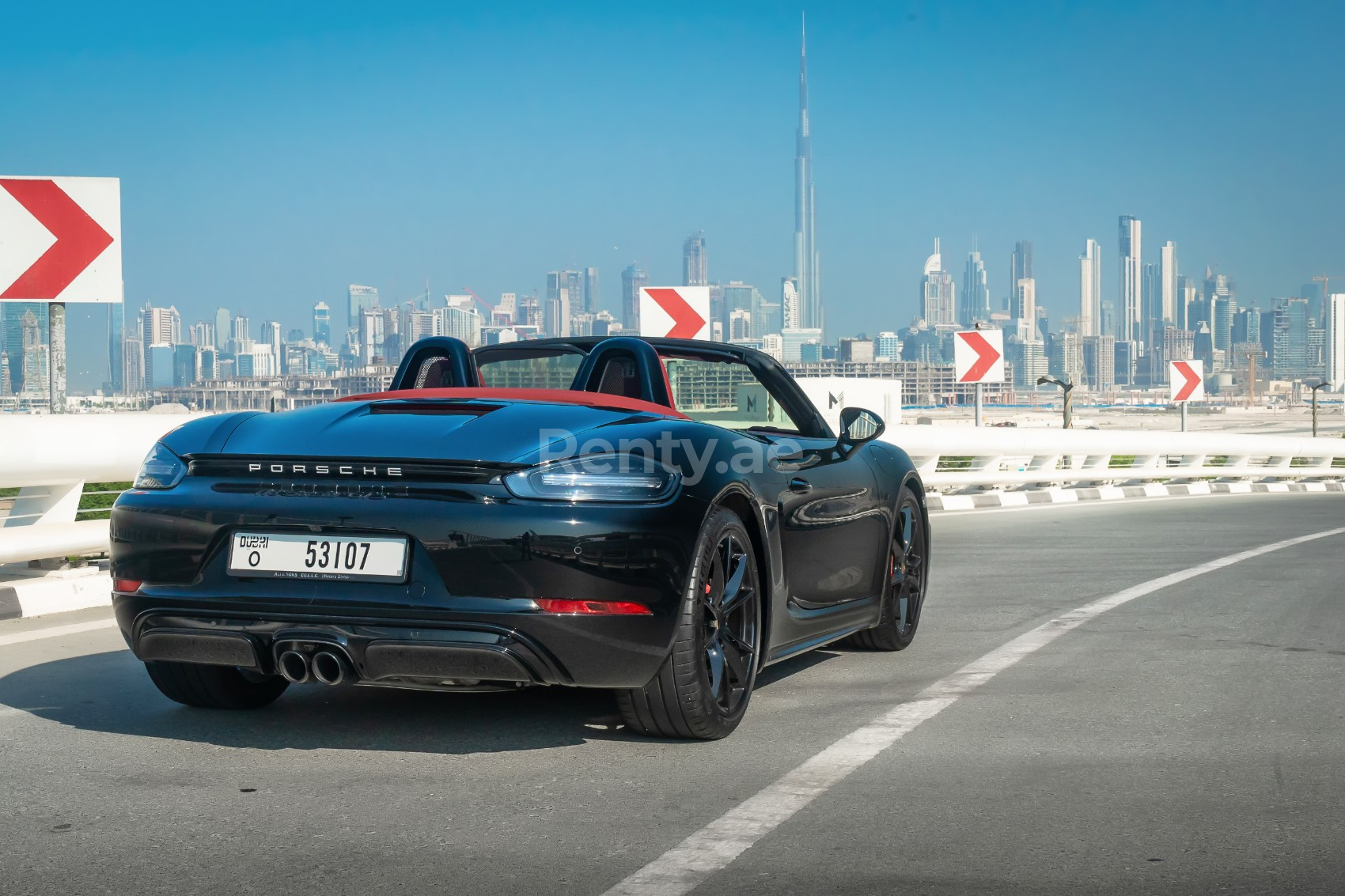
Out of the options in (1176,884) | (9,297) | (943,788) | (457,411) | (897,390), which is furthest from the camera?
(897,390)

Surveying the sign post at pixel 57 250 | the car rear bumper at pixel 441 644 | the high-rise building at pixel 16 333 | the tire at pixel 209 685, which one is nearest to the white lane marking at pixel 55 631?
the sign post at pixel 57 250

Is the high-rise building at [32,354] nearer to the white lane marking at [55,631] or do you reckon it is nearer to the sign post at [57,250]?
the sign post at [57,250]

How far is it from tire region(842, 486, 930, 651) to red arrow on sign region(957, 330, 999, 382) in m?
12.0

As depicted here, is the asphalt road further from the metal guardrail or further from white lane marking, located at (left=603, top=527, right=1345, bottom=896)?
the metal guardrail

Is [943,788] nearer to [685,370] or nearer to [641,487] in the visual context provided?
[641,487]

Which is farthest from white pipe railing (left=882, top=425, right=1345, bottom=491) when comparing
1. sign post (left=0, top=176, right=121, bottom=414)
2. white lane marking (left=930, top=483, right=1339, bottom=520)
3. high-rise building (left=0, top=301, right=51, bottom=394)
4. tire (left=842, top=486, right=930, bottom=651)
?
sign post (left=0, top=176, right=121, bottom=414)

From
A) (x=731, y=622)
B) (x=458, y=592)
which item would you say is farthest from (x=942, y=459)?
(x=458, y=592)

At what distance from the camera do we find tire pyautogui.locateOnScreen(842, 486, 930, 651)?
6.61 metres

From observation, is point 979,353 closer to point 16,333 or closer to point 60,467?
point 16,333

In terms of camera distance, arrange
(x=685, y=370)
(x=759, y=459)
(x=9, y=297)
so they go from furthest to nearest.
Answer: (x=9, y=297) → (x=685, y=370) → (x=759, y=459)

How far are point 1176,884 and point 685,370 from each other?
3.05m

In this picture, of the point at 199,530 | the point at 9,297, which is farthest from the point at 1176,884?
the point at 9,297

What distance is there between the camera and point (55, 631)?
722cm

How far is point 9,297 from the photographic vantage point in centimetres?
802
